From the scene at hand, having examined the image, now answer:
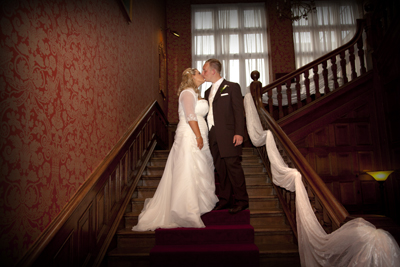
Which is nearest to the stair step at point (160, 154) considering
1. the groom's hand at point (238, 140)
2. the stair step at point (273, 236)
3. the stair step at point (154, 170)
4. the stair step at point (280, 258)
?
the stair step at point (154, 170)

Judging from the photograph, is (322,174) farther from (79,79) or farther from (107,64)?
(79,79)

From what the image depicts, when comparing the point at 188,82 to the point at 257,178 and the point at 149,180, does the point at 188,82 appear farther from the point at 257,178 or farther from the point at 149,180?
the point at 257,178

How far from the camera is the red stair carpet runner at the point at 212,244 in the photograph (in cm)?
218

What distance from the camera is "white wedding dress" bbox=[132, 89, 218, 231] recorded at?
2465mm

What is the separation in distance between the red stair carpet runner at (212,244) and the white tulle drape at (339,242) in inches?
16.4

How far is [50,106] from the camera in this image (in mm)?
1706

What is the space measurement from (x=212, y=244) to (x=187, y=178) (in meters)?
0.60

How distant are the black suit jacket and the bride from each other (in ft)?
0.47

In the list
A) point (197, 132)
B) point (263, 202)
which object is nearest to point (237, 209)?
point (263, 202)

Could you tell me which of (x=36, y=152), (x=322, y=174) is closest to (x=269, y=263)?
(x=36, y=152)

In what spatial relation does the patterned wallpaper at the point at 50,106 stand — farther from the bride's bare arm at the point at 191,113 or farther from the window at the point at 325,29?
the window at the point at 325,29

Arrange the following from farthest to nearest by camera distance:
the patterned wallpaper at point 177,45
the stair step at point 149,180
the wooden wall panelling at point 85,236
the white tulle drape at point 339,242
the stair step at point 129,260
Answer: the patterned wallpaper at point 177,45
the stair step at point 149,180
the stair step at point 129,260
the wooden wall panelling at point 85,236
the white tulle drape at point 339,242

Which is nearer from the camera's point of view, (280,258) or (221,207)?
(280,258)

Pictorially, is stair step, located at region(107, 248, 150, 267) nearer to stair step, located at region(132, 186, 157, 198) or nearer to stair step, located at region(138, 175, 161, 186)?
stair step, located at region(132, 186, 157, 198)
